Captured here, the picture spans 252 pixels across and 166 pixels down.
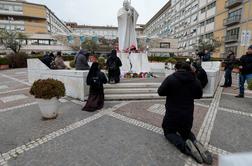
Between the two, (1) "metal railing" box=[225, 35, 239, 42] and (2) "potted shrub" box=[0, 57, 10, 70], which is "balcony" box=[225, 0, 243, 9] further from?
(2) "potted shrub" box=[0, 57, 10, 70]

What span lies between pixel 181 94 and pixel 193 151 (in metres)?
1.01

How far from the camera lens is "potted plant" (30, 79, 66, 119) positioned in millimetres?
4454

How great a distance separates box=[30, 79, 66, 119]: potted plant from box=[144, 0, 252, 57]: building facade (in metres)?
17.6

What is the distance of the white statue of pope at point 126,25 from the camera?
1147 centimetres

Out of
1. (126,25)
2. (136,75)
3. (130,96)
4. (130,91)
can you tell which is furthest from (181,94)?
(126,25)

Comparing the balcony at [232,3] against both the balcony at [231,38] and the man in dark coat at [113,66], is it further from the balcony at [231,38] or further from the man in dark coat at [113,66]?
the man in dark coat at [113,66]

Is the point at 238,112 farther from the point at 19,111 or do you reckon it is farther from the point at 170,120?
the point at 19,111

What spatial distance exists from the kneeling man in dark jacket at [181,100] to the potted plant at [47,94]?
9.56 feet

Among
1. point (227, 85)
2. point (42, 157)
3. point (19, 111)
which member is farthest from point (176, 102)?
point (227, 85)

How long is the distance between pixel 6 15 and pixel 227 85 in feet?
205

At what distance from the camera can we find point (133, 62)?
10945 mm

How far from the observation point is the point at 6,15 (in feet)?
167

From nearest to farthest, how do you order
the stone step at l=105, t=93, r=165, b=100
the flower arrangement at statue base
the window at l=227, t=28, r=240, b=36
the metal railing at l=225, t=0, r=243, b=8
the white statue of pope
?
the stone step at l=105, t=93, r=165, b=100 → the flower arrangement at statue base → the white statue of pope → the metal railing at l=225, t=0, r=243, b=8 → the window at l=227, t=28, r=240, b=36

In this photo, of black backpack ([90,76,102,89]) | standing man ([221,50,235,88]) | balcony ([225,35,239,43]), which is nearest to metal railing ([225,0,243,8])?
balcony ([225,35,239,43])
